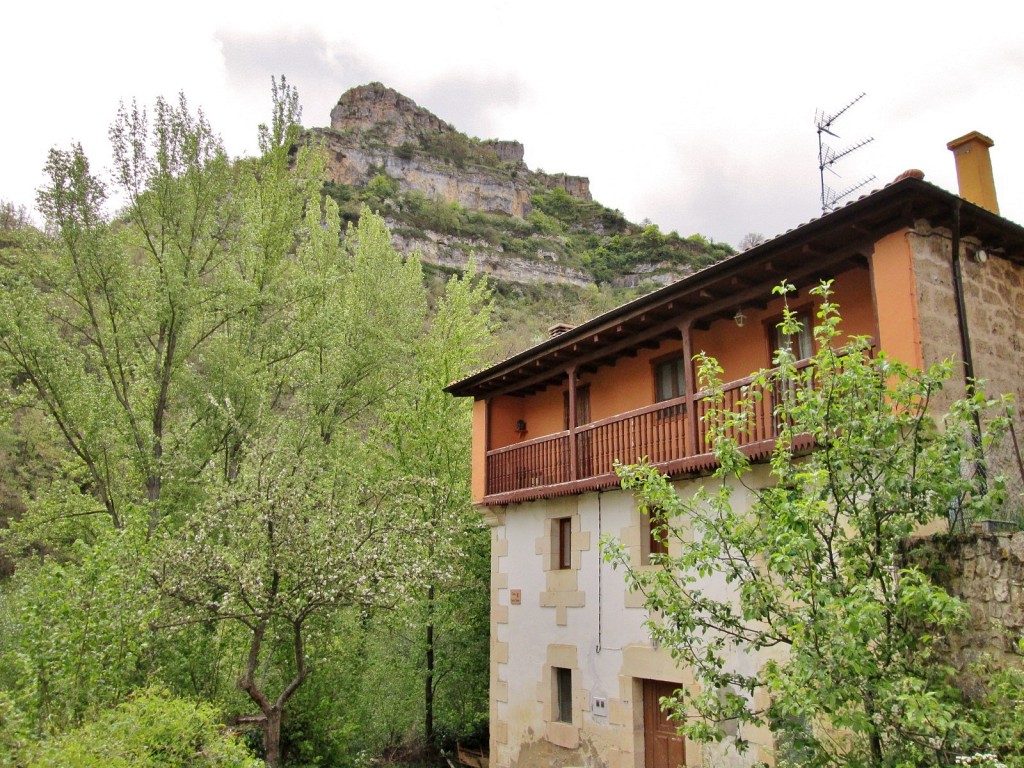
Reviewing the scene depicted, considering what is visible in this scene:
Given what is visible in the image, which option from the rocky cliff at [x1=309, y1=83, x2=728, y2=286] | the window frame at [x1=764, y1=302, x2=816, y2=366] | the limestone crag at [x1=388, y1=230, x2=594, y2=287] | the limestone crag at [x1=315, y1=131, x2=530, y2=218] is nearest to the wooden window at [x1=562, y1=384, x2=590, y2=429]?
the window frame at [x1=764, y1=302, x2=816, y2=366]

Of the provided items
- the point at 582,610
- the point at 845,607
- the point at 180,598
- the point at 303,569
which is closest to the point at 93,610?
the point at 180,598

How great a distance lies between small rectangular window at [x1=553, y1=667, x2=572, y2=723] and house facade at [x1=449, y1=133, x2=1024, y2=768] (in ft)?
0.07

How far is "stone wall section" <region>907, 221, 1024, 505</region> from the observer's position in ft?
25.4

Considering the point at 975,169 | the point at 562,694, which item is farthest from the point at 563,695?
the point at 975,169

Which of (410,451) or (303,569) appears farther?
(410,451)

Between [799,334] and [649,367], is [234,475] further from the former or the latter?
[799,334]

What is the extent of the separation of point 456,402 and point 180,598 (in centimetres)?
996

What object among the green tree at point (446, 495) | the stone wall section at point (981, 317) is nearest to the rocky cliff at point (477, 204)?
the green tree at point (446, 495)

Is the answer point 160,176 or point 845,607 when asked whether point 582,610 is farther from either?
point 160,176

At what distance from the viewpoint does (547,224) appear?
99.1 metres

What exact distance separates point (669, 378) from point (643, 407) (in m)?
1.05

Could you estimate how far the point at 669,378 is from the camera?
11477mm

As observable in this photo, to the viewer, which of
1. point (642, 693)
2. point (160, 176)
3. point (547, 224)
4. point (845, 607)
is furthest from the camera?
point (547, 224)

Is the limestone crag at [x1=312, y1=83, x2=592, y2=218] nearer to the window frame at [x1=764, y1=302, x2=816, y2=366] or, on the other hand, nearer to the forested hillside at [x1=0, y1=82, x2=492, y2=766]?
the forested hillside at [x1=0, y1=82, x2=492, y2=766]
